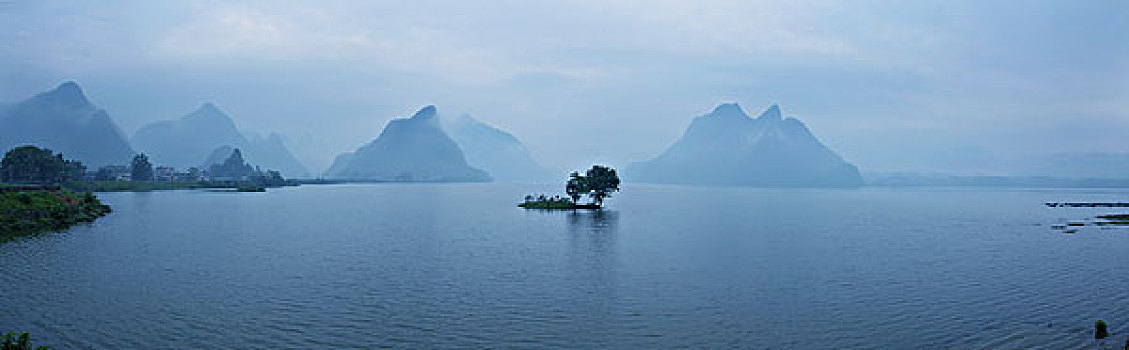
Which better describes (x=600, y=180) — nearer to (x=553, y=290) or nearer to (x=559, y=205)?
(x=559, y=205)

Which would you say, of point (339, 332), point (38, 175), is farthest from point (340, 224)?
point (38, 175)

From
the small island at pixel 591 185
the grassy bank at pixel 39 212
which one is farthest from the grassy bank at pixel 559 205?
the grassy bank at pixel 39 212

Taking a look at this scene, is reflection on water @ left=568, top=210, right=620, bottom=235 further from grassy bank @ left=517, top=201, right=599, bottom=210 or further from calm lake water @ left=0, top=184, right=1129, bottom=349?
calm lake water @ left=0, top=184, right=1129, bottom=349

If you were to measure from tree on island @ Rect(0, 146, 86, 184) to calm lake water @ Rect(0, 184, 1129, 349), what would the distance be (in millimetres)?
119850

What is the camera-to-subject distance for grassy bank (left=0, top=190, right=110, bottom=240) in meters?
69.9

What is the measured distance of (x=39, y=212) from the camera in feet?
260

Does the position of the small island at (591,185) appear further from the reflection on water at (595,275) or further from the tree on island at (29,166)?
the tree on island at (29,166)

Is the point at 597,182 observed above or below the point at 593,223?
above

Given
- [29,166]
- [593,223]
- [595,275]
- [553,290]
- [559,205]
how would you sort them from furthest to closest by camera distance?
[29,166], [559,205], [593,223], [595,275], [553,290]

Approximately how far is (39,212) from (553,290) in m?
75.0

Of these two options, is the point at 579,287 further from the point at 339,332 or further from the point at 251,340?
the point at 251,340

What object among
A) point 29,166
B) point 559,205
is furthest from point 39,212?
point 29,166

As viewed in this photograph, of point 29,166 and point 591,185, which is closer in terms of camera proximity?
point 591,185

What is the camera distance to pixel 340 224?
93188 millimetres
